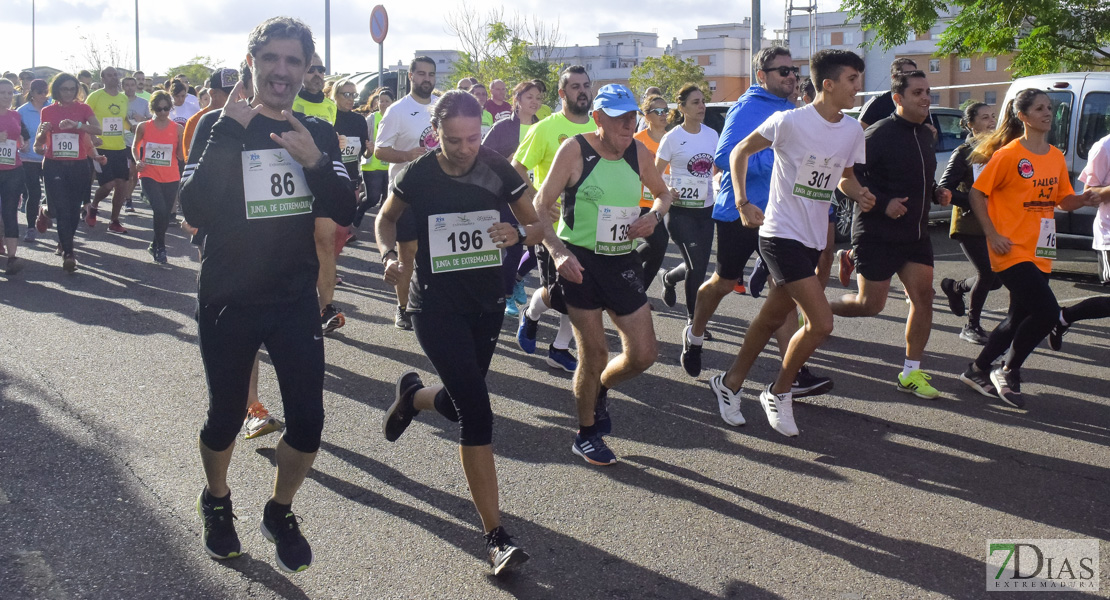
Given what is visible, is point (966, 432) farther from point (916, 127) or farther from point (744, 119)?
point (744, 119)

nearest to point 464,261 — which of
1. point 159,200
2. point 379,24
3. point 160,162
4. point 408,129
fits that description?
point 408,129

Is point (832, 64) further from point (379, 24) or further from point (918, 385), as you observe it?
point (379, 24)

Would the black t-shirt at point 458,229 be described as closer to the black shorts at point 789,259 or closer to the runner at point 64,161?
the black shorts at point 789,259

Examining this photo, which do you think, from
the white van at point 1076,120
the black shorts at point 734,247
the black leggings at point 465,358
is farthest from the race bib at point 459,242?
the white van at point 1076,120

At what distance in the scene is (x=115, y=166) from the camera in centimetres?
1368

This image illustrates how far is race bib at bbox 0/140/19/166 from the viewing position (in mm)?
10383

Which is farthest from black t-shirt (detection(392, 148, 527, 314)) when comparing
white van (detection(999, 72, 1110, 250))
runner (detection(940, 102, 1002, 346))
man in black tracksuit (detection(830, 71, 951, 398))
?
white van (detection(999, 72, 1110, 250))

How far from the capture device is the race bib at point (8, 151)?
1038 centimetres

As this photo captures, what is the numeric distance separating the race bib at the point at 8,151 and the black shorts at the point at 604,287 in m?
7.83

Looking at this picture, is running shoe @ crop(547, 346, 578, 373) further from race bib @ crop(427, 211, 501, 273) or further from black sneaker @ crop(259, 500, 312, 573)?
black sneaker @ crop(259, 500, 312, 573)

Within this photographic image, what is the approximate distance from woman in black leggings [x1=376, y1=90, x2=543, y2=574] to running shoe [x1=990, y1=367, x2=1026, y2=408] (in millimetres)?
3368

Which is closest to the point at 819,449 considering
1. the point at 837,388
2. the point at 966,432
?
the point at 966,432

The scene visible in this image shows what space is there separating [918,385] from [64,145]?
334 inches

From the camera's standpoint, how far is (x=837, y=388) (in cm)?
652
